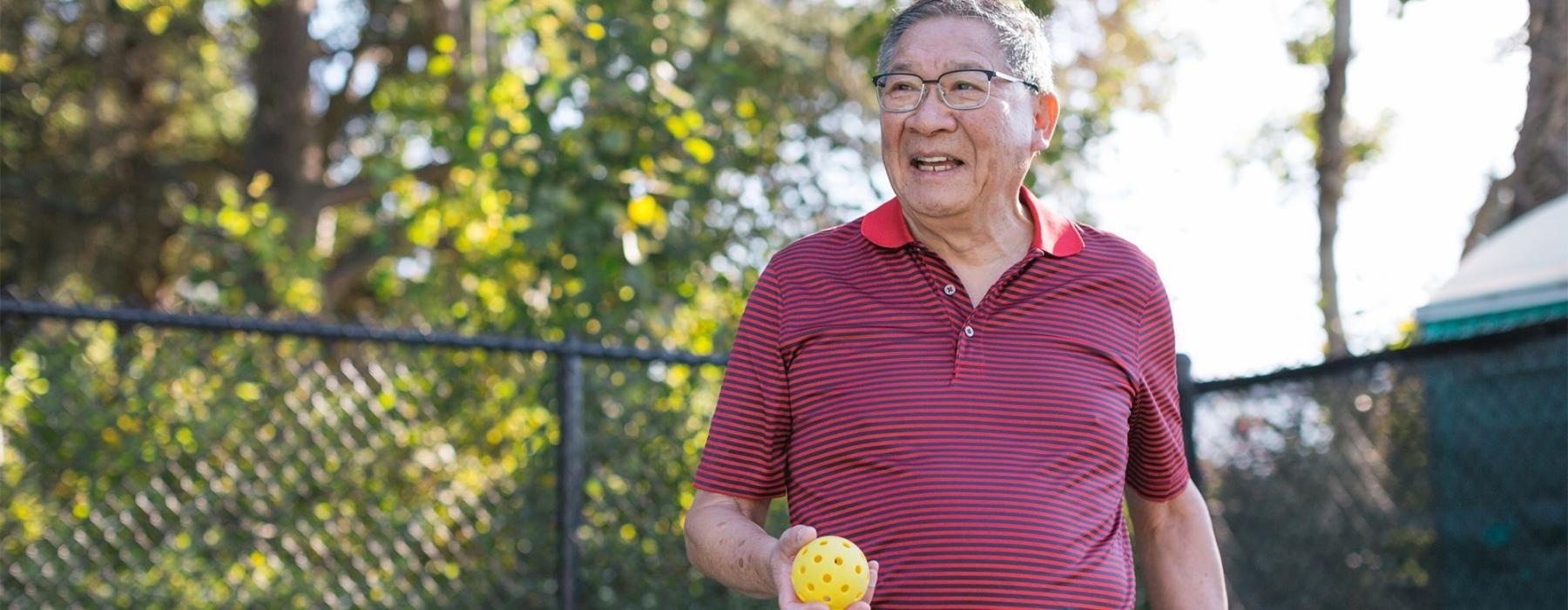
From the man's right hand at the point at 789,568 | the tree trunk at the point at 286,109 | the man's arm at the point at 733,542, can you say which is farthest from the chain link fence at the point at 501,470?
the tree trunk at the point at 286,109

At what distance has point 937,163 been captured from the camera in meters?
1.97

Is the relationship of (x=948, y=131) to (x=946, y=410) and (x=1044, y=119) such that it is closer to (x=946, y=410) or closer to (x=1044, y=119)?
(x=1044, y=119)

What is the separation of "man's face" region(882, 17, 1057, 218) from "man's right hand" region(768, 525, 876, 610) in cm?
58

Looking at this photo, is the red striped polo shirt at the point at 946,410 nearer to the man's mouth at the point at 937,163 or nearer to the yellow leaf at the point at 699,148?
the man's mouth at the point at 937,163

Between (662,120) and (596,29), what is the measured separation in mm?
430

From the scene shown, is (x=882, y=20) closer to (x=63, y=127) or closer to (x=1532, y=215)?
(x=1532, y=215)

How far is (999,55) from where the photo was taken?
78.0 inches

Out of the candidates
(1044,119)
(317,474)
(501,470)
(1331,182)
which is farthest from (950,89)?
(1331,182)

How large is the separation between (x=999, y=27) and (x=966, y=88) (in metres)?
0.12

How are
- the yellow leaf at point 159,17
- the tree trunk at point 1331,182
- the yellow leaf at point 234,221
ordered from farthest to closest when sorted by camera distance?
the yellow leaf at point 159,17
the tree trunk at point 1331,182
the yellow leaf at point 234,221

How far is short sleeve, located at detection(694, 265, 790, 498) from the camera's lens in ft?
6.35

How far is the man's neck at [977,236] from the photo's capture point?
79.7 inches

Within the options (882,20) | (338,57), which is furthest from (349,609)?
(338,57)

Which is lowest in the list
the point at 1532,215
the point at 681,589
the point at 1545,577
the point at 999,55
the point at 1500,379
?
the point at 681,589
